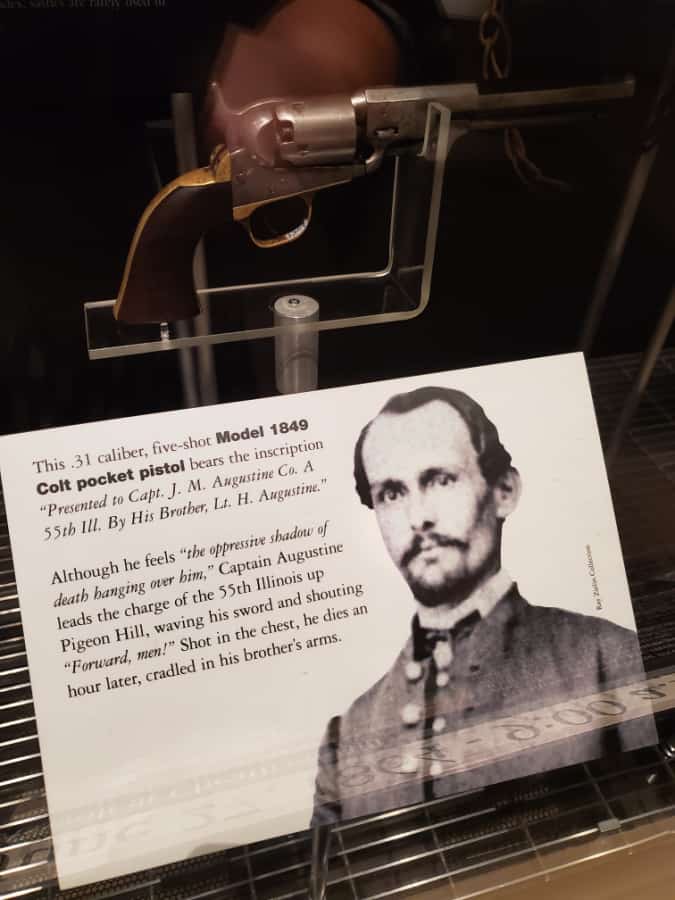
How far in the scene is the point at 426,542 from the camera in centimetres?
45

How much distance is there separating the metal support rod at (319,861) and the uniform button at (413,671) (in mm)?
140

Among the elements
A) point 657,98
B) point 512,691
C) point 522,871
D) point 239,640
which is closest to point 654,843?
point 522,871

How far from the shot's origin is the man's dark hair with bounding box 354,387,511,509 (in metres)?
0.46

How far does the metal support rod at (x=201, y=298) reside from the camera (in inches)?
23.0

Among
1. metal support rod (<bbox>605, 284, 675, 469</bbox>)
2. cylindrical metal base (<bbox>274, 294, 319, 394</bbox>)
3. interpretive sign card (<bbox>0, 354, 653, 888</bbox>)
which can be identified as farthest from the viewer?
metal support rod (<bbox>605, 284, 675, 469</bbox>)

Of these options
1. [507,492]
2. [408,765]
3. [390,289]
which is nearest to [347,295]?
[390,289]

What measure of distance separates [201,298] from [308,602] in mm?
330

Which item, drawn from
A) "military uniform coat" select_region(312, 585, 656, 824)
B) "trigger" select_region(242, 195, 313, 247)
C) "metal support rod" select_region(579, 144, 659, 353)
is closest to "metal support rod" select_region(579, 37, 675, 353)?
"metal support rod" select_region(579, 144, 659, 353)

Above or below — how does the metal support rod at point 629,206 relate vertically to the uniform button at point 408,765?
above

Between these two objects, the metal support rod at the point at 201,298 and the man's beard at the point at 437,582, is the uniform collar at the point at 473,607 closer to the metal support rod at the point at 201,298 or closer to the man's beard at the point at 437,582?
the man's beard at the point at 437,582

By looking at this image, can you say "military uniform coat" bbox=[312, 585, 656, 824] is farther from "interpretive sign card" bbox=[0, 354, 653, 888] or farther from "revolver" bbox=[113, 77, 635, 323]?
"revolver" bbox=[113, 77, 635, 323]

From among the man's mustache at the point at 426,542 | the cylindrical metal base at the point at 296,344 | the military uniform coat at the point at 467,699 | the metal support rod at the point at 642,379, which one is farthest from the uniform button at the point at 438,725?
the metal support rod at the point at 642,379

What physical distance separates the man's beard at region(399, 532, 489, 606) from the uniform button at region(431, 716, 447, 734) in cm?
7

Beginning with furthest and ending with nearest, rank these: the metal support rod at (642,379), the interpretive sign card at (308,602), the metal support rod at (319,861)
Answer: the metal support rod at (642,379), the metal support rod at (319,861), the interpretive sign card at (308,602)
